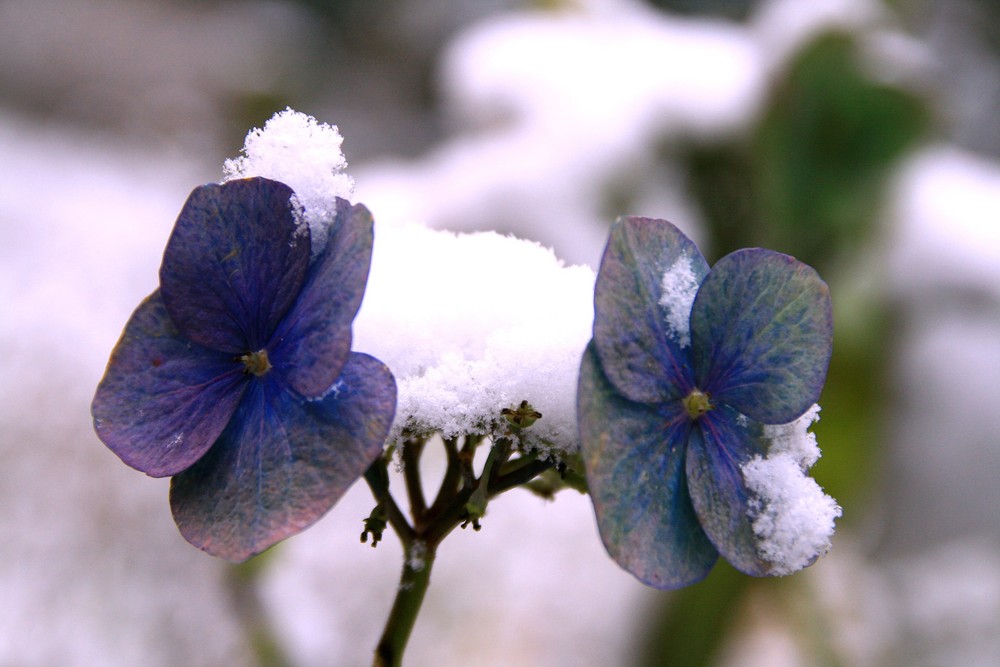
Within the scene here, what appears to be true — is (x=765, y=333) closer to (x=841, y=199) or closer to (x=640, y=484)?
(x=640, y=484)

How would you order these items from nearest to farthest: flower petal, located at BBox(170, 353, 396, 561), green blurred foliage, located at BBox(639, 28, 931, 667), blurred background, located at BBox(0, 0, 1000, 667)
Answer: flower petal, located at BBox(170, 353, 396, 561)
blurred background, located at BBox(0, 0, 1000, 667)
green blurred foliage, located at BBox(639, 28, 931, 667)

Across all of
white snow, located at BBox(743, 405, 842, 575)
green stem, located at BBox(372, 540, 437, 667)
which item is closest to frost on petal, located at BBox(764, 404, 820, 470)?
white snow, located at BBox(743, 405, 842, 575)

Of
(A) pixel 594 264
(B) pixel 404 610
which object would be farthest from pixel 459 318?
(A) pixel 594 264

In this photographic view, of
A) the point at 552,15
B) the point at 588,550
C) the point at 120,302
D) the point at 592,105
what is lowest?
the point at 588,550

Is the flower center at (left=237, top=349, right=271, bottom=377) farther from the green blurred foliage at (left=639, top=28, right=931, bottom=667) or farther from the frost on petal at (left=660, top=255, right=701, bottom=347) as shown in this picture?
the green blurred foliage at (left=639, top=28, right=931, bottom=667)

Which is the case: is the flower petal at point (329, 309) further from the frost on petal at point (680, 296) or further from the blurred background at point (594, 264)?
the blurred background at point (594, 264)

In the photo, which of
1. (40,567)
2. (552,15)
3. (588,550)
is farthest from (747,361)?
(552,15)

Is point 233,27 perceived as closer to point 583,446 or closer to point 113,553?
point 113,553

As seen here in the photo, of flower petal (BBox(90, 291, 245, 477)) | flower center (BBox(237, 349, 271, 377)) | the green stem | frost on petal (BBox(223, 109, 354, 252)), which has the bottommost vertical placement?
the green stem
